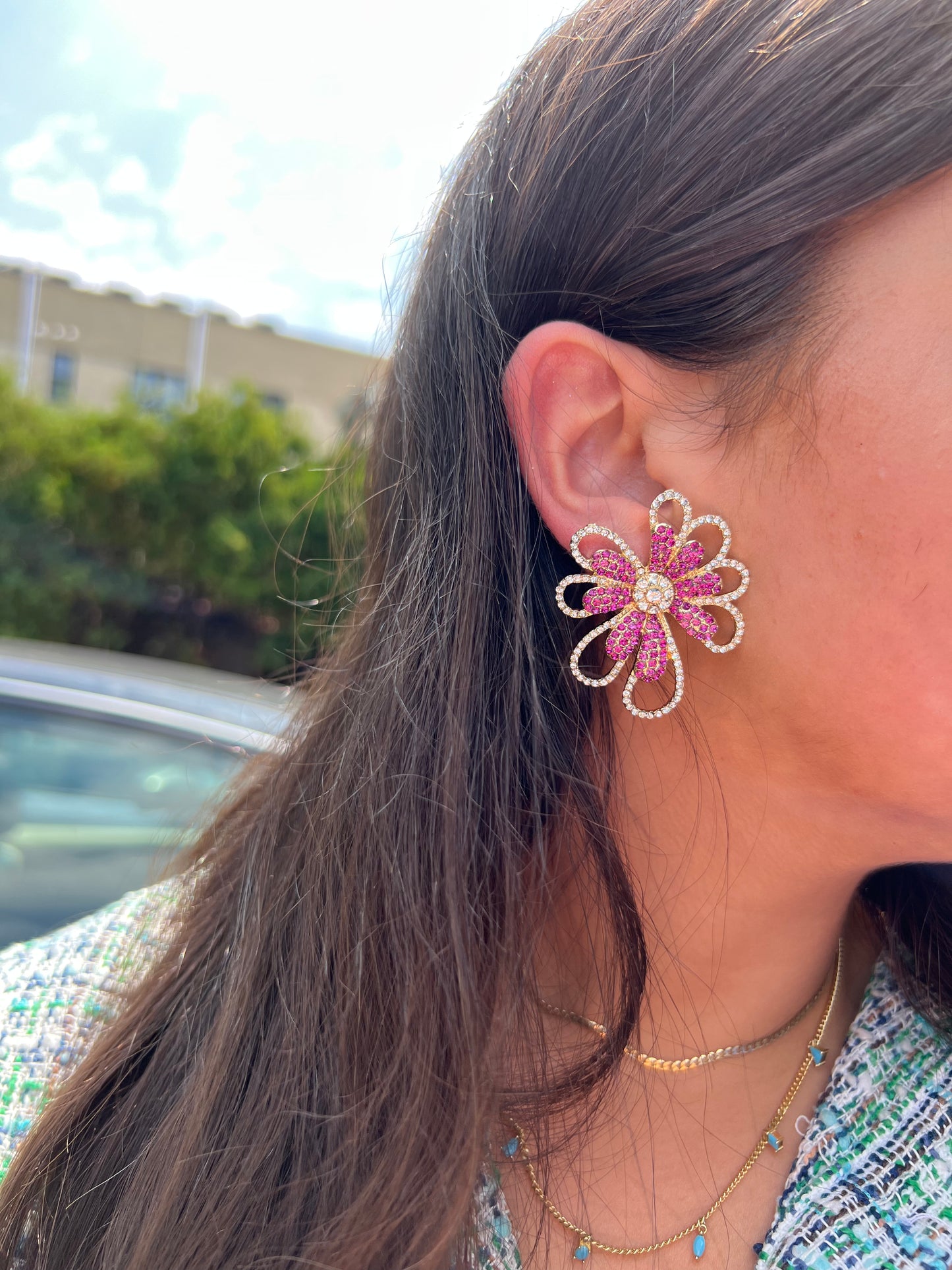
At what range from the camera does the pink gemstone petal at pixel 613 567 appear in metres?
1.12

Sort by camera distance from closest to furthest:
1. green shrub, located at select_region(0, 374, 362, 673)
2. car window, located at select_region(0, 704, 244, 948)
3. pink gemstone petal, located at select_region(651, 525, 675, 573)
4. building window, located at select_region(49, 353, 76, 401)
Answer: pink gemstone petal, located at select_region(651, 525, 675, 573) → car window, located at select_region(0, 704, 244, 948) → green shrub, located at select_region(0, 374, 362, 673) → building window, located at select_region(49, 353, 76, 401)

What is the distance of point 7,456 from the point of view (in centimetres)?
1097

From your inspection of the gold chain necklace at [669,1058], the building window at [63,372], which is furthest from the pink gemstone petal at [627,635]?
the building window at [63,372]

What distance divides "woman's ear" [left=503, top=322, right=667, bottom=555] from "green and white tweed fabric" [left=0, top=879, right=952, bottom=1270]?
2.60 ft

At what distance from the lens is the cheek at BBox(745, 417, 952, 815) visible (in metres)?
0.99

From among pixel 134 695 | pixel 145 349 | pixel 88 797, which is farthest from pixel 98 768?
pixel 145 349

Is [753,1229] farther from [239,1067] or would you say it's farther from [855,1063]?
[239,1067]

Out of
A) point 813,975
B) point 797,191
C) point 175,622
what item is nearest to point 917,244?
point 797,191

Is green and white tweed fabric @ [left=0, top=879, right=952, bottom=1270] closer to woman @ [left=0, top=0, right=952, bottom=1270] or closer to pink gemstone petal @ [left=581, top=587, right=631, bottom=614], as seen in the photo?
woman @ [left=0, top=0, right=952, bottom=1270]

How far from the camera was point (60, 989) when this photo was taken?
1457mm

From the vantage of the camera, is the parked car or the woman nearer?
the woman

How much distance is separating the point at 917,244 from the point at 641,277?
0.30 metres

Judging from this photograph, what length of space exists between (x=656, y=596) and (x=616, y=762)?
0.81 ft

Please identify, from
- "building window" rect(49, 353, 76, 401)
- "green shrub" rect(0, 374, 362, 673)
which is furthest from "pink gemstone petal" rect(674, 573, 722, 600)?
"building window" rect(49, 353, 76, 401)
